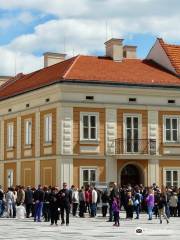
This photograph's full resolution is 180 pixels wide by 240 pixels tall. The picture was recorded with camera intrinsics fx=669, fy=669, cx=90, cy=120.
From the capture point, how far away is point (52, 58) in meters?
51.7

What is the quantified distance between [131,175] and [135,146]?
1946 millimetres

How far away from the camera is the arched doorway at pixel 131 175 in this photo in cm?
4200

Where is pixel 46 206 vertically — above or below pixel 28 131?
below

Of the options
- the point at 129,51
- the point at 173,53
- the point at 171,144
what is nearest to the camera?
the point at 171,144

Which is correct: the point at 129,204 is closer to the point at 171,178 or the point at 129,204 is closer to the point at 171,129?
the point at 171,178

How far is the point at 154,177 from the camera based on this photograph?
137 feet

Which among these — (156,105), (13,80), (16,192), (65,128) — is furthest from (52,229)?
(13,80)

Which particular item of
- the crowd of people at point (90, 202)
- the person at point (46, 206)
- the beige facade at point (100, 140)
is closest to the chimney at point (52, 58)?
the beige facade at point (100, 140)

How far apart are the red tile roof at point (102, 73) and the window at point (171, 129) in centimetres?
229

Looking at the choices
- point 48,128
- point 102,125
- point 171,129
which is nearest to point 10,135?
point 48,128

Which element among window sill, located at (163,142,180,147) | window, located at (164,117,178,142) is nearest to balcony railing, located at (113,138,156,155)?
window sill, located at (163,142,180,147)

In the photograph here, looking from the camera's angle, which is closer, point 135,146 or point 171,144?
point 135,146

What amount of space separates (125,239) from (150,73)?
25.9 m

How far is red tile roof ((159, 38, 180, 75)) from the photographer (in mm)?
45344
